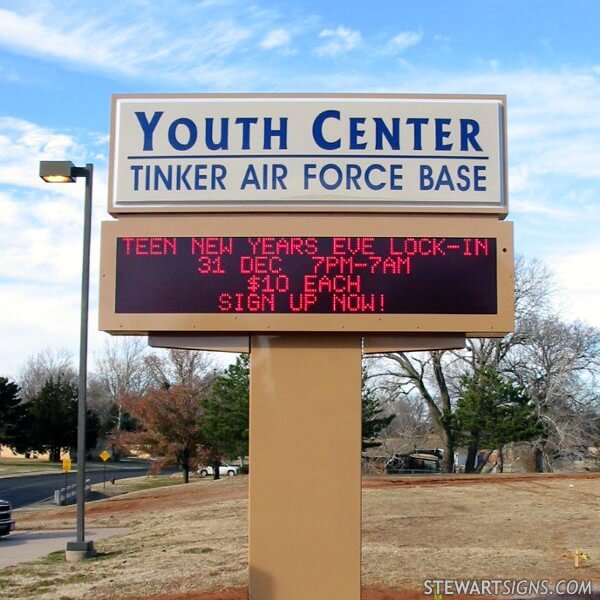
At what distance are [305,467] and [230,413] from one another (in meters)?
31.0

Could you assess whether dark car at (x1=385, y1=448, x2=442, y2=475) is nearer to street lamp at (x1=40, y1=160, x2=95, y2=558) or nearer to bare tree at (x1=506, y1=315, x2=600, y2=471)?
bare tree at (x1=506, y1=315, x2=600, y2=471)

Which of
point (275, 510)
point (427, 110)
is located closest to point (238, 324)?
point (275, 510)

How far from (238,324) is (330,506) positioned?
1.91m

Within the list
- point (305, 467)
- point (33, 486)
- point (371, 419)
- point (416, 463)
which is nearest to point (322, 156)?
point (305, 467)

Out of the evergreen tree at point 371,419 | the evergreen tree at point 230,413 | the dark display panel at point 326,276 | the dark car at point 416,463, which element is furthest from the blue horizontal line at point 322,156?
the dark car at point 416,463

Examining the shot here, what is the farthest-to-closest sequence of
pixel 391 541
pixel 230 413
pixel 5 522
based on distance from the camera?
1. pixel 230 413
2. pixel 5 522
3. pixel 391 541

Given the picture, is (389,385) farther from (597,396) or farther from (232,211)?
(232,211)

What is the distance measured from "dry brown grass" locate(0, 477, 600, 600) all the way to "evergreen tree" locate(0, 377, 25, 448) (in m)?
43.5

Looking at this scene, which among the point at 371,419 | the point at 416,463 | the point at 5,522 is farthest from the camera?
the point at 416,463

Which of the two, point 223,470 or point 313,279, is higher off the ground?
point 313,279

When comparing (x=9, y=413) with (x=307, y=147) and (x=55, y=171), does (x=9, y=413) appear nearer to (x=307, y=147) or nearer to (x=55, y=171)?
(x=55, y=171)

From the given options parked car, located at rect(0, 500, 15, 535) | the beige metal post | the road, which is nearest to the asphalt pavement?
the road

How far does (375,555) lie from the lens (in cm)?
1335

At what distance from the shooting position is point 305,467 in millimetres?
8086
